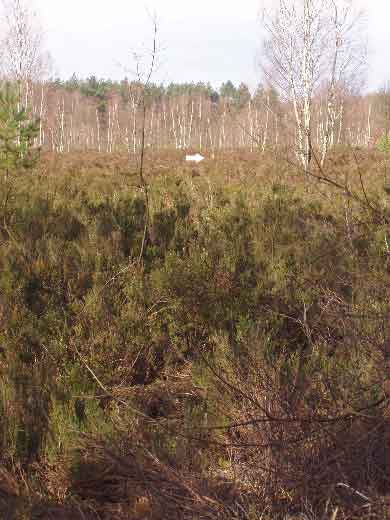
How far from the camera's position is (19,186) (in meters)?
7.31

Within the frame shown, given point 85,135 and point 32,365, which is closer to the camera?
point 32,365

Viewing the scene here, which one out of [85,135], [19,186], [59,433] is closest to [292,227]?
[59,433]

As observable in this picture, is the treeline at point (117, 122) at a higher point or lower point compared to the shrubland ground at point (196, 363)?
higher

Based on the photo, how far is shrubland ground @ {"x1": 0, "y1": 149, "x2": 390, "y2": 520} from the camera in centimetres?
195

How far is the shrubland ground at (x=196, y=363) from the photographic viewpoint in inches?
76.8

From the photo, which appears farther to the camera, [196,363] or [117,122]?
[117,122]

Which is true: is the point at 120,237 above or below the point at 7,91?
below

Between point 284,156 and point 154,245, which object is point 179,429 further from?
point 154,245

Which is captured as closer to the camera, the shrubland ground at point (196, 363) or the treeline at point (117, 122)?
the shrubland ground at point (196, 363)

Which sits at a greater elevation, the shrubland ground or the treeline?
the treeline

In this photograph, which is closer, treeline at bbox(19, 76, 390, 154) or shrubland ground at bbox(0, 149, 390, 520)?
shrubland ground at bbox(0, 149, 390, 520)

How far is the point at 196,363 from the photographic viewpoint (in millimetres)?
3168

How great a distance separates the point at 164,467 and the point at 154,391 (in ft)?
4.23

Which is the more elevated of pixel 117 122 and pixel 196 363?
pixel 117 122
